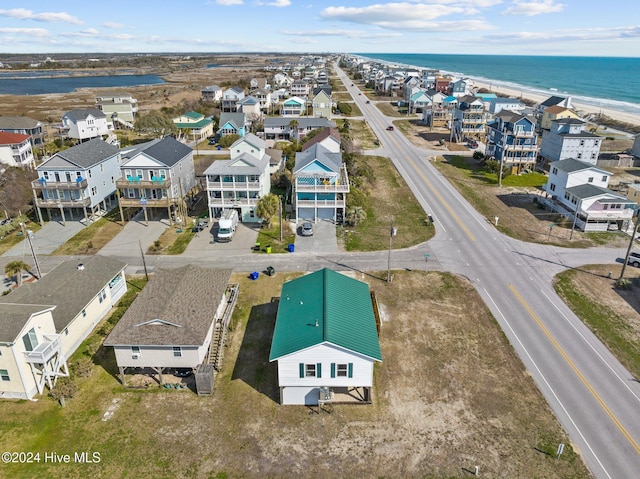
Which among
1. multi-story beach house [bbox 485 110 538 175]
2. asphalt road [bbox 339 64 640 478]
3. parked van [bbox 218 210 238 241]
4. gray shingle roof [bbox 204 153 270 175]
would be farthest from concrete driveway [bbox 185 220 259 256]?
multi-story beach house [bbox 485 110 538 175]

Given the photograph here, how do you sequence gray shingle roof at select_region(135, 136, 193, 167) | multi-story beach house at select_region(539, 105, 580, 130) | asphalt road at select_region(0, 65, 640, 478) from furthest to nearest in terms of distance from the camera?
multi-story beach house at select_region(539, 105, 580, 130), gray shingle roof at select_region(135, 136, 193, 167), asphalt road at select_region(0, 65, 640, 478)

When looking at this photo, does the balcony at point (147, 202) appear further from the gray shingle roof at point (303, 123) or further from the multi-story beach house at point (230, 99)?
the multi-story beach house at point (230, 99)

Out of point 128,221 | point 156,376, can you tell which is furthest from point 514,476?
point 128,221

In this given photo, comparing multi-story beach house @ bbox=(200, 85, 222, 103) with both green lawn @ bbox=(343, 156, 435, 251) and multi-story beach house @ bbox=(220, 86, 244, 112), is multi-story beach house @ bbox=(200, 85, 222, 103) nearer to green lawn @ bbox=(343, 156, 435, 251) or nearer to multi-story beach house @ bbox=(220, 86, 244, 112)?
multi-story beach house @ bbox=(220, 86, 244, 112)

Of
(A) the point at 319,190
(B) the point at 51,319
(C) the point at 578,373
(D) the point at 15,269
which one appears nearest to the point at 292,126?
(A) the point at 319,190

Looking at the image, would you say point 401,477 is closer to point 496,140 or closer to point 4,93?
point 496,140

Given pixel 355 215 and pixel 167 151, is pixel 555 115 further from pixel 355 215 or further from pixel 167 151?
pixel 167 151
